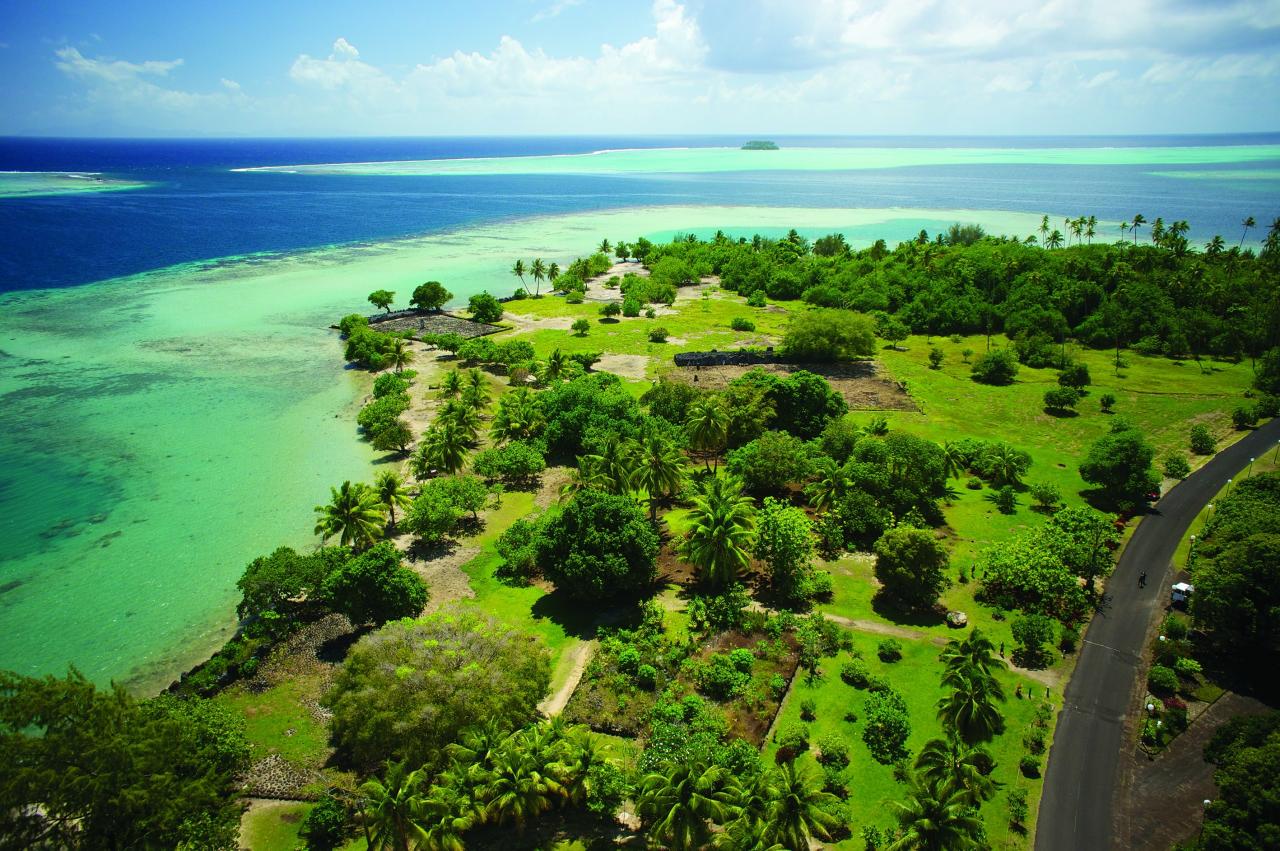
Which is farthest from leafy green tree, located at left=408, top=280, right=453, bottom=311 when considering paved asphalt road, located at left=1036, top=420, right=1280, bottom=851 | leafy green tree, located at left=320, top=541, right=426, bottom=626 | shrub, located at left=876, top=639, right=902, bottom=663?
paved asphalt road, located at left=1036, top=420, right=1280, bottom=851

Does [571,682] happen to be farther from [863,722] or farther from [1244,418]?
[1244,418]

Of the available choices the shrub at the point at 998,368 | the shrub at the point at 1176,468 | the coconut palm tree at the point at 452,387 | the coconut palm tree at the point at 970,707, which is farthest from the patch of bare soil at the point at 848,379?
the coconut palm tree at the point at 970,707

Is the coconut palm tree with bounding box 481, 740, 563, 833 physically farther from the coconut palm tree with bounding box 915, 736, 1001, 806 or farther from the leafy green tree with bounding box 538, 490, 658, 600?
the coconut palm tree with bounding box 915, 736, 1001, 806

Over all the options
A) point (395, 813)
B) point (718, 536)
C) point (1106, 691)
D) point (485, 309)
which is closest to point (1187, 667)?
point (1106, 691)

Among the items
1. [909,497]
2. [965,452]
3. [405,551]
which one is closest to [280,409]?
[405,551]

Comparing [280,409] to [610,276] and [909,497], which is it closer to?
[909,497]

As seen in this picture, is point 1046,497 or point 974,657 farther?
point 1046,497
